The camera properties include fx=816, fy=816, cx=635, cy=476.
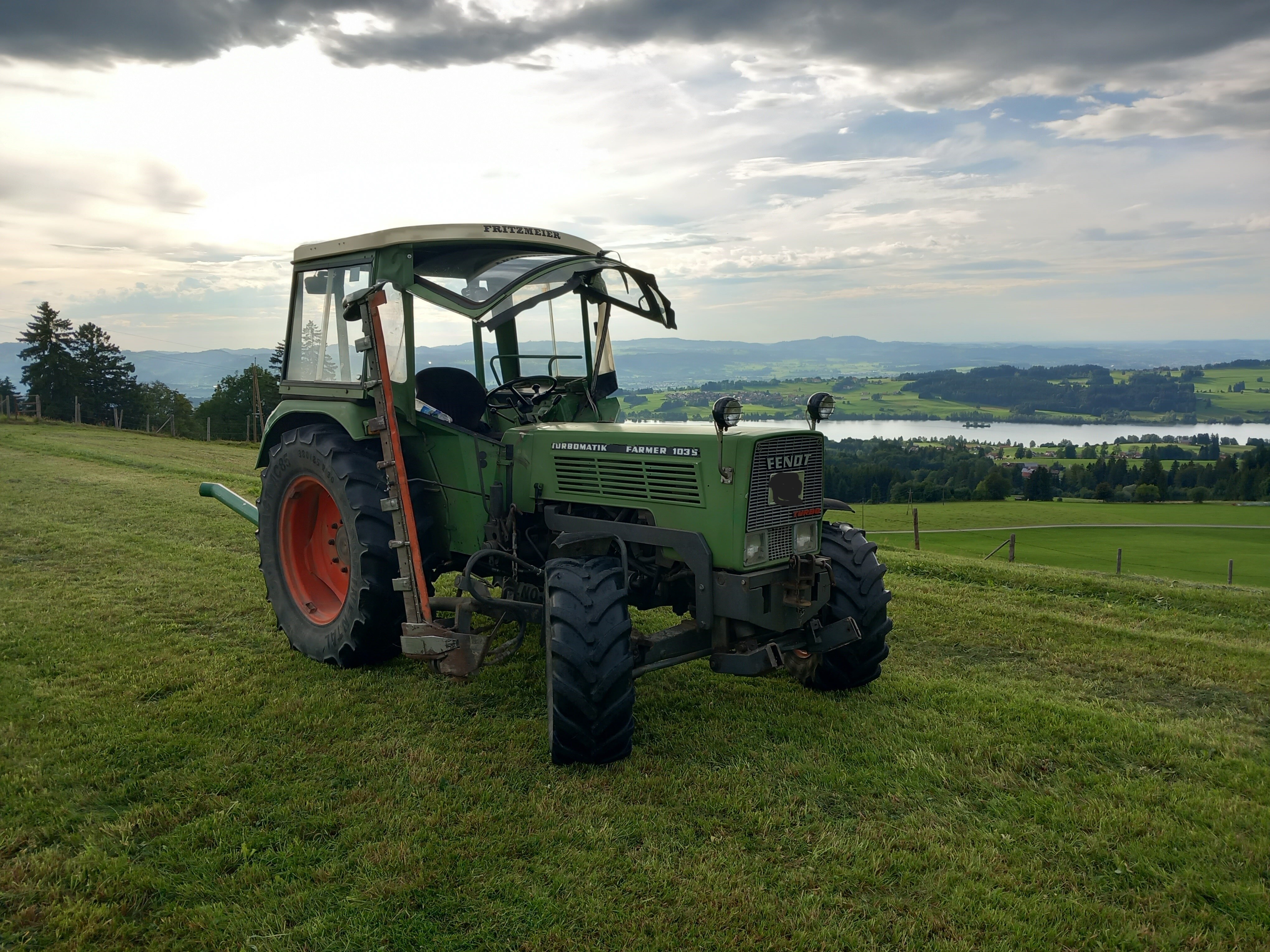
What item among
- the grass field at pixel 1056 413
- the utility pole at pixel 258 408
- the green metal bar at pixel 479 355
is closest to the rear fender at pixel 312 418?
the green metal bar at pixel 479 355

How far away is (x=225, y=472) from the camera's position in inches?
714

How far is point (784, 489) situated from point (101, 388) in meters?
51.2

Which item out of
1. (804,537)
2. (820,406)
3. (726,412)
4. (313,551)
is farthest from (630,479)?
(313,551)

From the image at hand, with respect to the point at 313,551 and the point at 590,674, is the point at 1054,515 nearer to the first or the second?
the point at 313,551

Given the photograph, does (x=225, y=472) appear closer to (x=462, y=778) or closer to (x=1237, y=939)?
(x=462, y=778)

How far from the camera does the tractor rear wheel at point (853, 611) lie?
5.15m

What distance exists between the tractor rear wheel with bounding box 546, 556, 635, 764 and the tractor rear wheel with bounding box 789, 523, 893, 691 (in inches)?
59.8

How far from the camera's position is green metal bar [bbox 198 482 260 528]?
6824 millimetres

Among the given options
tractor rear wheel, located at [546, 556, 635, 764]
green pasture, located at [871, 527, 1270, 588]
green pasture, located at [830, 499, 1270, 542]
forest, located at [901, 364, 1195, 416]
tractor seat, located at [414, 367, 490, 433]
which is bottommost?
green pasture, located at [830, 499, 1270, 542]

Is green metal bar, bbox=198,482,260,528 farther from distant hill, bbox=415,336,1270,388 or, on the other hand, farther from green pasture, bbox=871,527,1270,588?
green pasture, bbox=871,527,1270,588

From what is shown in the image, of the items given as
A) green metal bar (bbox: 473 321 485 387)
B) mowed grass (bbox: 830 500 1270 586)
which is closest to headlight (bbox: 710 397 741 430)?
green metal bar (bbox: 473 321 485 387)

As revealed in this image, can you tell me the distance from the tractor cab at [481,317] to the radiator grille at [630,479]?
88 centimetres

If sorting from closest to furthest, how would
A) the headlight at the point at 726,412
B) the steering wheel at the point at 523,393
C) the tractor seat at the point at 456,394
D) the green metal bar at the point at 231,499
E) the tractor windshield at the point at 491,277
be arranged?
the headlight at the point at 726,412
the tractor windshield at the point at 491,277
the tractor seat at the point at 456,394
the steering wheel at the point at 523,393
the green metal bar at the point at 231,499

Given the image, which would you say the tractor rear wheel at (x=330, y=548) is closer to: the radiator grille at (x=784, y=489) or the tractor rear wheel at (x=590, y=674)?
the tractor rear wheel at (x=590, y=674)
